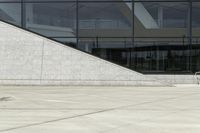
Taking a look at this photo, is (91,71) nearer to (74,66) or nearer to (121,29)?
(74,66)

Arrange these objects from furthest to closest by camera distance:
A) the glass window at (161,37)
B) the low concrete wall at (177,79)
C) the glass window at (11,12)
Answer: the glass window at (11,12) → the glass window at (161,37) → the low concrete wall at (177,79)

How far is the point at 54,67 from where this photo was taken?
30359 mm

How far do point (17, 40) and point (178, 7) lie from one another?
1123 cm

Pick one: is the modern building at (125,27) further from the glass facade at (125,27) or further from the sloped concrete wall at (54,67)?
the sloped concrete wall at (54,67)

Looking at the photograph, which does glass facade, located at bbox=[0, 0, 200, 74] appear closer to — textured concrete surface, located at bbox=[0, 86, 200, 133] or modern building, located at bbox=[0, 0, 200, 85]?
modern building, located at bbox=[0, 0, 200, 85]

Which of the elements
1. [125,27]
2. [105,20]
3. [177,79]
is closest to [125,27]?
[125,27]

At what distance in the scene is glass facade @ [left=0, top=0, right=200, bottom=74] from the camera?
3156 cm

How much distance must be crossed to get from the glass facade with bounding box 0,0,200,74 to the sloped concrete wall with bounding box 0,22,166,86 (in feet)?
3.88

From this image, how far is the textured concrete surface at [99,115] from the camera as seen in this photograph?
1223 cm

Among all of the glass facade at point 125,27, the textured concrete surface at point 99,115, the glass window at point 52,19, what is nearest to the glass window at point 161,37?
the glass facade at point 125,27

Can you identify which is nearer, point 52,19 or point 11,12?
point 11,12

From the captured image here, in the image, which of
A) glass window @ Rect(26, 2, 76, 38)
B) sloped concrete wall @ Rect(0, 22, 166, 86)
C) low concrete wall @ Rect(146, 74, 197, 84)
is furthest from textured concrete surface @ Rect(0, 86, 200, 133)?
glass window @ Rect(26, 2, 76, 38)

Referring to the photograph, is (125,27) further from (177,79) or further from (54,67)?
(54,67)

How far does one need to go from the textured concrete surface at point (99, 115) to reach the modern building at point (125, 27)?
1115 cm
